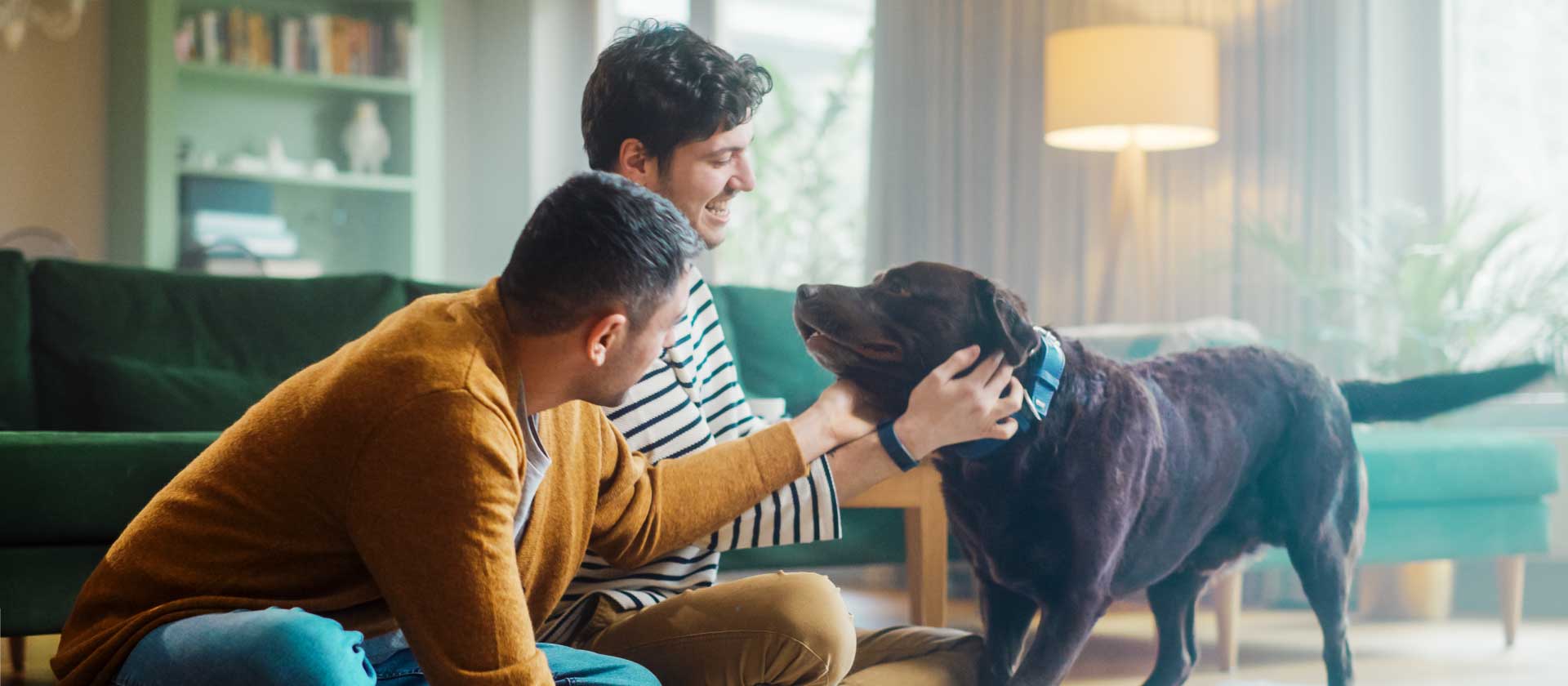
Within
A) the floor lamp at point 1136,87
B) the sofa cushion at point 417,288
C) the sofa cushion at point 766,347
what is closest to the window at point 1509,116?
the floor lamp at point 1136,87

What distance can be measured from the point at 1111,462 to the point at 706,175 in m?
0.57

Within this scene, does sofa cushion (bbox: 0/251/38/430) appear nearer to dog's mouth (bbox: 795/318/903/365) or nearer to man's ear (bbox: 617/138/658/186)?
man's ear (bbox: 617/138/658/186)

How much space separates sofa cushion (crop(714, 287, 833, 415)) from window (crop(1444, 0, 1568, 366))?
75.2 inches

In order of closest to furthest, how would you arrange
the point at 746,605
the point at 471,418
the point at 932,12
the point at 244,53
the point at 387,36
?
the point at 471,418
the point at 746,605
the point at 932,12
the point at 244,53
the point at 387,36

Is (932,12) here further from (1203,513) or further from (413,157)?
(1203,513)

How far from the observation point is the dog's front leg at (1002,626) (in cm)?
141

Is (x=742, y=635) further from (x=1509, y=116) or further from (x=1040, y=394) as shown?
(x=1509, y=116)

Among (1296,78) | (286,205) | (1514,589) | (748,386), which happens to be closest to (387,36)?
(286,205)

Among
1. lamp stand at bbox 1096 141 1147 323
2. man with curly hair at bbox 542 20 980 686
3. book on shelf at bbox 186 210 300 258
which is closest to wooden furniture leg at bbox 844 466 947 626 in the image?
man with curly hair at bbox 542 20 980 686

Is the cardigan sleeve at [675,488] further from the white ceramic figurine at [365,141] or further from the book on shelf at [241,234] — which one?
the white ceramic figurine at [365,141]

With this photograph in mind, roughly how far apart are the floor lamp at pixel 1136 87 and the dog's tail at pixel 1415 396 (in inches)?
83.9

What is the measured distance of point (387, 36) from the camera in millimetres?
5215

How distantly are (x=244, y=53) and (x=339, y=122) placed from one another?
55 cm

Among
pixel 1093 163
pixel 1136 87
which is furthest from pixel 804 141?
pixel 1136 87
